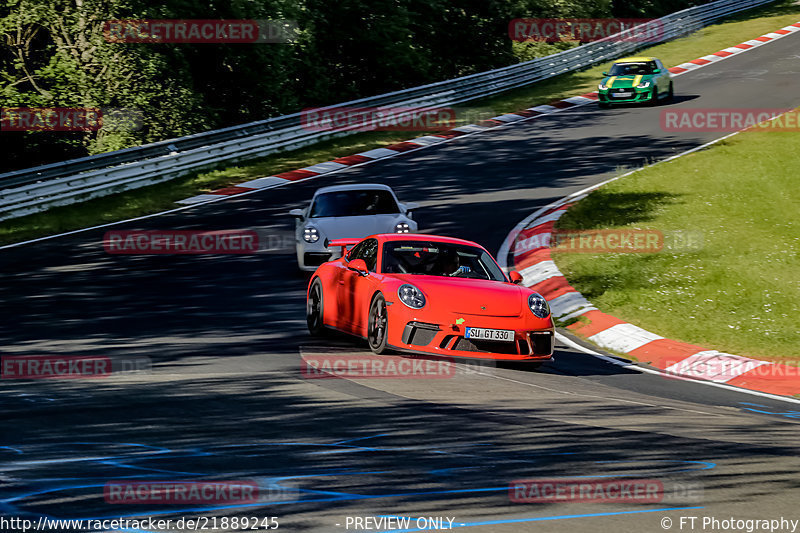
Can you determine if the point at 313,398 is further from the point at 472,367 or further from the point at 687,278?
the point at 687,278

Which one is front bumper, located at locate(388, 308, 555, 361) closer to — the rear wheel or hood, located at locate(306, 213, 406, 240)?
the rear wheel

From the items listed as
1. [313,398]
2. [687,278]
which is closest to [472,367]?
[313,398]

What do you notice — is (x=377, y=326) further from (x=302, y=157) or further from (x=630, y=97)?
(x=630, y=97)

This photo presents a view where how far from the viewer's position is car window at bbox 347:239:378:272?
38.2ft

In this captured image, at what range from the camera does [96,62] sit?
90.7ft

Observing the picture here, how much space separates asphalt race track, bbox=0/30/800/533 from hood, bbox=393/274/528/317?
0.61m

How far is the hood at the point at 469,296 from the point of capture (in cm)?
1045

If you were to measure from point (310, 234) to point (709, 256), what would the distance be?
584 cm

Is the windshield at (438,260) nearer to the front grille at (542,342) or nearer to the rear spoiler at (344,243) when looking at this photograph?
the front grille at (542,342)

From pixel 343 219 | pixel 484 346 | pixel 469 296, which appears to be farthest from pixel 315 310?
pixel 343 219

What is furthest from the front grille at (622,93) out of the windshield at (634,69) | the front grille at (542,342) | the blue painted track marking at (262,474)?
the blue painted track marking at (262,474)

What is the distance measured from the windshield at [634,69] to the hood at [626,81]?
0.25 meters

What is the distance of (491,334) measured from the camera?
1031 cm

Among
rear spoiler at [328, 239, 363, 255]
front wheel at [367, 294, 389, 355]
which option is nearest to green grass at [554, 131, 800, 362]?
rear spoiler at [328, 239, 363, 255]
